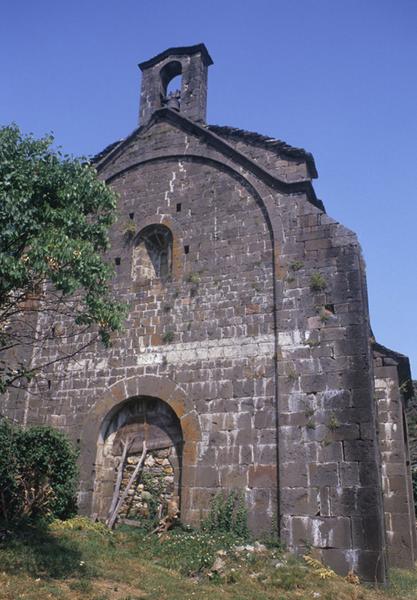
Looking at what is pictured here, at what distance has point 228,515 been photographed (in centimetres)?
1212

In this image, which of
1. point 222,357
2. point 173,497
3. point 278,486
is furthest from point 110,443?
point 278,486

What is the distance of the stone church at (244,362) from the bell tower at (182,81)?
0.52 ft

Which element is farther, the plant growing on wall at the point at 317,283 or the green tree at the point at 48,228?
the plant growing on wall at the point at 317,283

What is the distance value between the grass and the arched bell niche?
Result: 1.23 metres

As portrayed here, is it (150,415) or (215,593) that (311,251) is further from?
(215,593)

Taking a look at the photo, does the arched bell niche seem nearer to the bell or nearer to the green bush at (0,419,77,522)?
the green bush at (0,419,77,522)

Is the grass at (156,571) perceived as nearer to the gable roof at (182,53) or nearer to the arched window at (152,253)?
the arched window at (152,253)

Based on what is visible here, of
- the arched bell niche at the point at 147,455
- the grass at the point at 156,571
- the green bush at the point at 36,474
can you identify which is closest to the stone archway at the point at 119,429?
the arched bell niche at the point at 147,455

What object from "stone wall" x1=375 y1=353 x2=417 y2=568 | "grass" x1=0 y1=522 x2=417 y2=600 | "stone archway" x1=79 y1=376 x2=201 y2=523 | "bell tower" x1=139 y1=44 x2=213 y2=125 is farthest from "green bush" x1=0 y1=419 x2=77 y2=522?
"bell tower" x1=139 y1=44 x2=213 y2=125

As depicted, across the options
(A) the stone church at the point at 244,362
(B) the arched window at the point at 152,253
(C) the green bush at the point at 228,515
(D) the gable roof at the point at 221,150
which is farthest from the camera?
(B) the arched window at the point at 152,253

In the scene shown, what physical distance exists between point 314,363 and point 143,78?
35.6ft

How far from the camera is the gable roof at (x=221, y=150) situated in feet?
47.4

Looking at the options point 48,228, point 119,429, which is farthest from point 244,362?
point 48,228

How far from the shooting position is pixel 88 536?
11898mm
